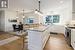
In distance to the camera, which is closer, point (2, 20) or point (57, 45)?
point (57, 45)

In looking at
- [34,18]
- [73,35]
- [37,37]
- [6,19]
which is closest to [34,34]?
[37,37]

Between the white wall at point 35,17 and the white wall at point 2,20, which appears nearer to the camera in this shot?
the white wall at point 2,20

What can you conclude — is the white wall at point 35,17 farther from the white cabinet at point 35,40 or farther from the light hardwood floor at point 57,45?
the white cabinet at point 35,40

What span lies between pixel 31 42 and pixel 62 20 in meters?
6.76

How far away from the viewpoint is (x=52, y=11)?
11.1 metres

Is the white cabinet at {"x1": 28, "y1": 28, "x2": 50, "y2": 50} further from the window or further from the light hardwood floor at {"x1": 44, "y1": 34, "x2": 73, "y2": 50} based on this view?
the window

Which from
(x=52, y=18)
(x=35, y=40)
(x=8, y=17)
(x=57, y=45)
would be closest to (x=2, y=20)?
(x=8, y=17)

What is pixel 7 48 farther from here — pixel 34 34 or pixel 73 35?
pixel 73 35

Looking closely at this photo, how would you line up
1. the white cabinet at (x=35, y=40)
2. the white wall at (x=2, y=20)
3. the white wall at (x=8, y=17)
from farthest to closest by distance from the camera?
the white wall at (x=8, y=17) → the white wall at (x=2, y=20) → the white cabinet at (x=35, y=40)

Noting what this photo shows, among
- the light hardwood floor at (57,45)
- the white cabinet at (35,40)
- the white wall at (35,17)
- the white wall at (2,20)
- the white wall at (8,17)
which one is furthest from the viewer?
the white wall at (35,17)

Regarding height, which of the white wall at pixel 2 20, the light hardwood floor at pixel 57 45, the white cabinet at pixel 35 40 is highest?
the white wall at pixel 2 20

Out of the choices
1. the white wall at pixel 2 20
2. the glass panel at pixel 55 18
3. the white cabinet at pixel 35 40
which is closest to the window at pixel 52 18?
the glass panel at pixel 55 18

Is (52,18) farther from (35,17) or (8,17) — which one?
(8,17)

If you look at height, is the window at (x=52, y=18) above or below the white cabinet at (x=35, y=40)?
above
